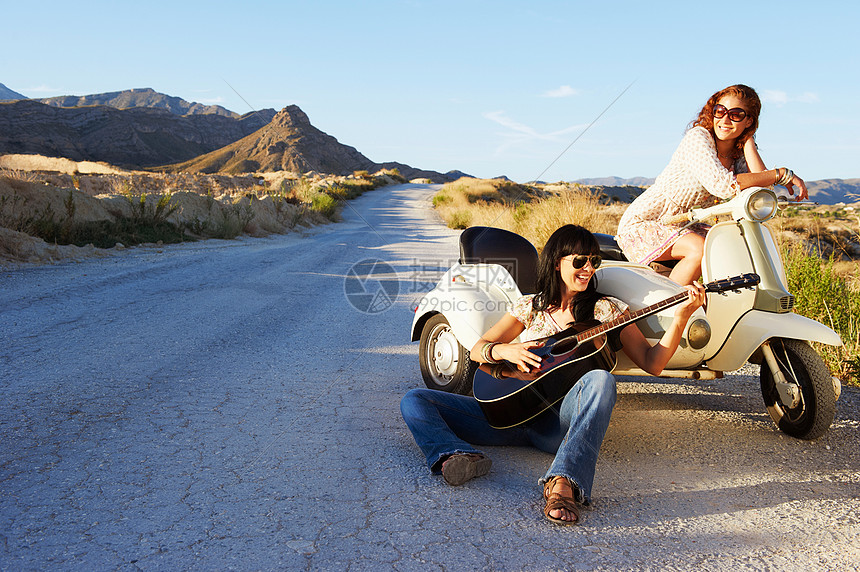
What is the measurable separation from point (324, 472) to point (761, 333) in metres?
2.47

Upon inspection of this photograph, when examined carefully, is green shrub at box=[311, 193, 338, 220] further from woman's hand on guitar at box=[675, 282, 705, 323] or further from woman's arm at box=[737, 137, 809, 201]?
woman's hand on guitar at box=[675, 282, 705, 323]

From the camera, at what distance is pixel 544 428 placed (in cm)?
325

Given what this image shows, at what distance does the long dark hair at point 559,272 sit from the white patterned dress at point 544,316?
0.03m

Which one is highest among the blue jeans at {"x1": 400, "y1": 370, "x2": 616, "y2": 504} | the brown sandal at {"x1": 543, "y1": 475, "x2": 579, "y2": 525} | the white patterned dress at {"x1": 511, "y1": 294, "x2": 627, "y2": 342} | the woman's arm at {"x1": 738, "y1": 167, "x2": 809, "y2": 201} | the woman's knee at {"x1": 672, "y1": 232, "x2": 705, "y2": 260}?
the woman's arm at {"x1": 738, "y1": 167, "x2": 809, "y2": 201}

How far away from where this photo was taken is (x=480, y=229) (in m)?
4.57

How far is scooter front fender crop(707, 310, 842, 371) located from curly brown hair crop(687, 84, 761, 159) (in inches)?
45.0

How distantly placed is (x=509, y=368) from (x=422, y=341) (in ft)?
4.65

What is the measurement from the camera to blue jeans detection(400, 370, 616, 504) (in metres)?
2.73

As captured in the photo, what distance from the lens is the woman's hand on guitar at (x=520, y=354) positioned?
302cm

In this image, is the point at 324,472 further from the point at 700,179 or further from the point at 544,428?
the point at 700,179

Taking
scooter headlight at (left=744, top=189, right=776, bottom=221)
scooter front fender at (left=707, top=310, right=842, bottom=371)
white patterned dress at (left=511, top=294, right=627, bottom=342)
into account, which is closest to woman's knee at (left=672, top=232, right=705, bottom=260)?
scooter headlight at (left=744, top=189, right=776, bottom=221)

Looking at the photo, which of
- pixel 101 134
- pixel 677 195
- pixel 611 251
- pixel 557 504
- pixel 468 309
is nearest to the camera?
pixel 557 504

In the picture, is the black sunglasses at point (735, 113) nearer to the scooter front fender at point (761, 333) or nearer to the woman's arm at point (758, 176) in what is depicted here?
the woman's arm at point (758, 176)


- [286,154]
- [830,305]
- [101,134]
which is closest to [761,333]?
[830,305]
